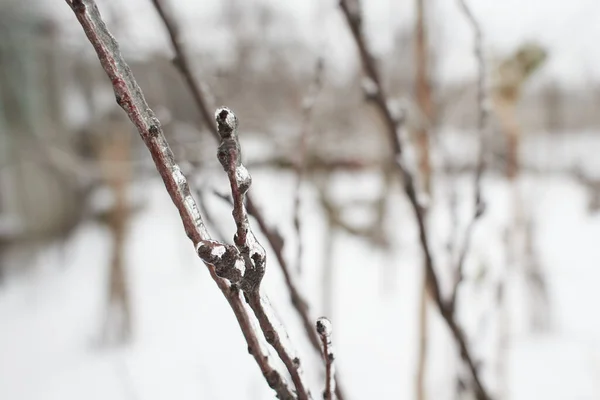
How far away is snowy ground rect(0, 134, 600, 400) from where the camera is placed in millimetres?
2457

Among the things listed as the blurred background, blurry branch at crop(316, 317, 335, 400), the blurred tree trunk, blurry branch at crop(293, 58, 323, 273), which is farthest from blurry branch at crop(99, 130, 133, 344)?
blurry branch at crop(316, 317, 335, 400)

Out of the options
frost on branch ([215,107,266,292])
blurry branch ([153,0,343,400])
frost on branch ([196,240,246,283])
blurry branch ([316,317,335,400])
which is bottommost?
blurry branch ([316,317,335,400])

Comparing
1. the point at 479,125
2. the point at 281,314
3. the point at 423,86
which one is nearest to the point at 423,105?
the point at 423,86

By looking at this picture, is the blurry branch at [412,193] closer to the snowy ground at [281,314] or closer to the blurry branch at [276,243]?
the blurry branch at [276,243]

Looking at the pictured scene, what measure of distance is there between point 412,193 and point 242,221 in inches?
9.9

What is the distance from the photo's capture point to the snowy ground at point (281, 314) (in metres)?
2.46

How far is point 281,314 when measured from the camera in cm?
145

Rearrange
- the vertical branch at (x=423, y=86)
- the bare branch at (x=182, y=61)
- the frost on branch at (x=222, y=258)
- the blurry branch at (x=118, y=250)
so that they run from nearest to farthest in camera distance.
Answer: the frost on branch at (x=222, y=258) → the bare branch at (x=182, y=61) → the vertical branch at (x=423, y=86) → the blurry branch at (x=118, y=250)

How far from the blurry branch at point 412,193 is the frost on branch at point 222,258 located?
0.81ft

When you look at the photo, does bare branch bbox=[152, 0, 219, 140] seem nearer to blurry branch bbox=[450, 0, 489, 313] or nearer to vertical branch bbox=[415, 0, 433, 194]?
blurry branch bbox=[450, 0, 489, 313]

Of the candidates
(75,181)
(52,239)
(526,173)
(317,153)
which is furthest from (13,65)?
(526,173)

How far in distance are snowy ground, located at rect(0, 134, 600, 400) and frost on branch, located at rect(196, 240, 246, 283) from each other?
4.40 feet

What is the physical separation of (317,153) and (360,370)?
1230 millimetres

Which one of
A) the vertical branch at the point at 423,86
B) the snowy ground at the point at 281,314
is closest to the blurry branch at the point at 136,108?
the vertical branch at the point at 423,86
